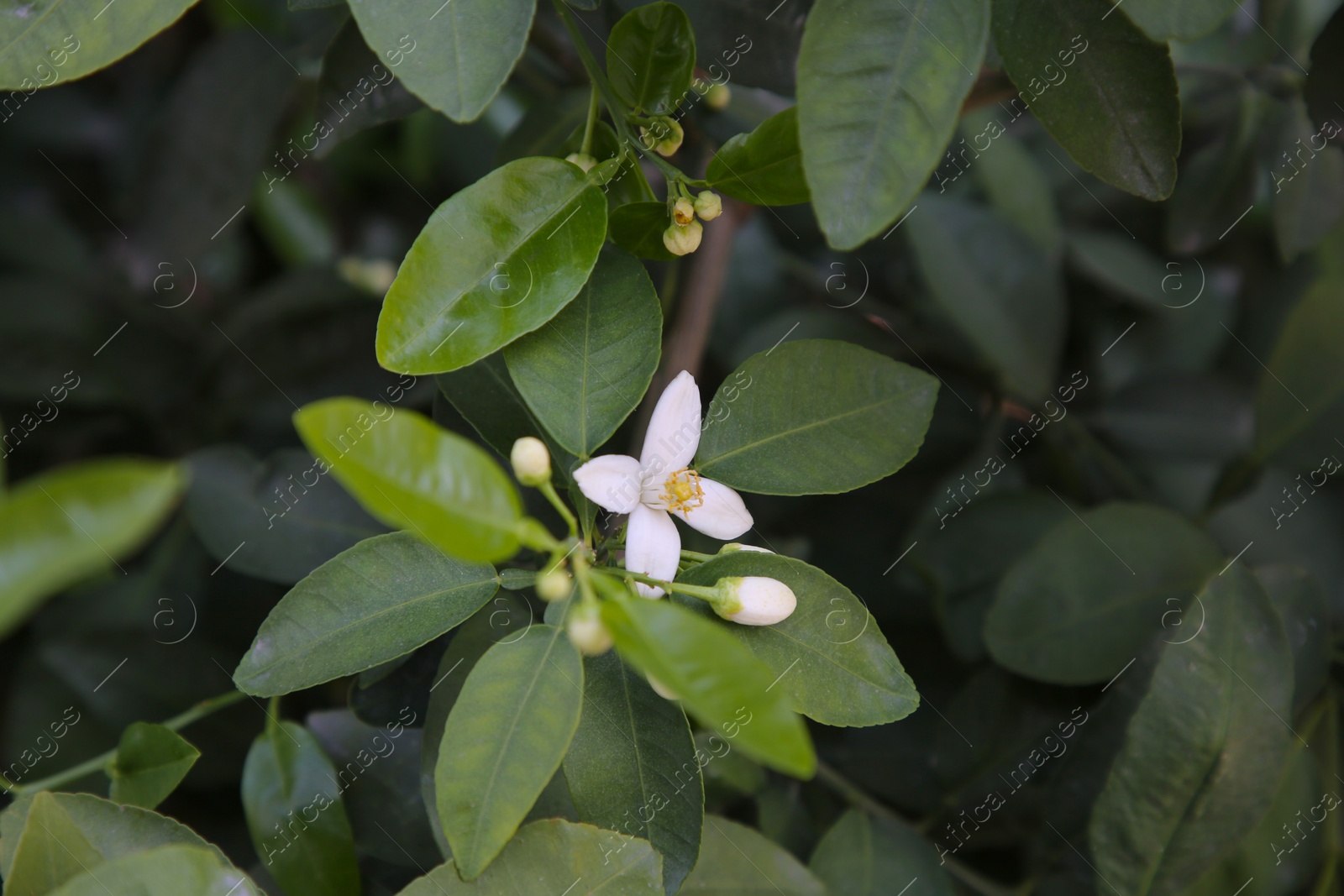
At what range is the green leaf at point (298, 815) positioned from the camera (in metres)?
0.75

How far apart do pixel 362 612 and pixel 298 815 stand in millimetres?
275

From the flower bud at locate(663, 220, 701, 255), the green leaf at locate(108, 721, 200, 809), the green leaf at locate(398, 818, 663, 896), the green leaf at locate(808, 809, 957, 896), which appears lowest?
the green leaf at locate(808, 809, 957, 896)

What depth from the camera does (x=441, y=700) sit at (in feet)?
2.24

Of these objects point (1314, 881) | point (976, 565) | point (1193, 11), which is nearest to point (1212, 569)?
point (976, 565)

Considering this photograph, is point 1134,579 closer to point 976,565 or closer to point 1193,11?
point 976,565

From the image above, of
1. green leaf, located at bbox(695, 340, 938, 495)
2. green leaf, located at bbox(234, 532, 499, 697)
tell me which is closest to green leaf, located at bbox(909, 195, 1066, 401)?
green leaf, located at bbox(695, 340, 938, 495)

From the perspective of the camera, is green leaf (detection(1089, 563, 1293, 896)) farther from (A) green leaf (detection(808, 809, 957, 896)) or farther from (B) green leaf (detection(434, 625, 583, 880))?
(B) green leaf (detection(434, 625, 583, 880))

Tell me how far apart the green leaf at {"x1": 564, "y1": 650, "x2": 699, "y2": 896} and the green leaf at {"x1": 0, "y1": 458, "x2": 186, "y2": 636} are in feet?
1.20

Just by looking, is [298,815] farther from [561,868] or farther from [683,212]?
[683,212]

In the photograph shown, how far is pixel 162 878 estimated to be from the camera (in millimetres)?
562

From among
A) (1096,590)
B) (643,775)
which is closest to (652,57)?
(643,775)

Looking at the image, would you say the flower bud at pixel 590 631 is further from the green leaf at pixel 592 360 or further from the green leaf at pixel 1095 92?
the green leaf at pixel 1095 92

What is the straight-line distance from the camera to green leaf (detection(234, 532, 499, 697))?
60 centimetres

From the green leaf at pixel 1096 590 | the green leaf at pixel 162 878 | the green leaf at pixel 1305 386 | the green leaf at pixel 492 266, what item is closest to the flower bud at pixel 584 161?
the green leaf at pixel 492 266
